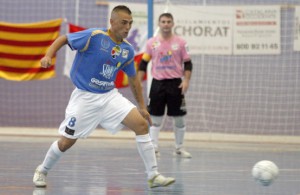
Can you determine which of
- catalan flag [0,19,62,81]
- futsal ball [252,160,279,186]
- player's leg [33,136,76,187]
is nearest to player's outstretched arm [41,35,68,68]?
player's leg [33,136,76,187]

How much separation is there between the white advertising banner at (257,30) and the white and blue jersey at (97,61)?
9.18 m

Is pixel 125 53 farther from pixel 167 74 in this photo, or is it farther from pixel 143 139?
pixel 167 74

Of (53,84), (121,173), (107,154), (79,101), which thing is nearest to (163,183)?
(79,101)

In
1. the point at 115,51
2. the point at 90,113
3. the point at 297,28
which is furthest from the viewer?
the point at 297,28

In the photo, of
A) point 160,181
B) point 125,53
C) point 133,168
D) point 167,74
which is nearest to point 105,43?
point 125,53

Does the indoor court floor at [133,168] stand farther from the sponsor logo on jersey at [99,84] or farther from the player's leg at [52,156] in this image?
the sponsor logo on jersey at [99,84]

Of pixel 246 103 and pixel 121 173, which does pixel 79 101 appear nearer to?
pixel 121 173

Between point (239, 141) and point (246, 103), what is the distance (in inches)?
35.7

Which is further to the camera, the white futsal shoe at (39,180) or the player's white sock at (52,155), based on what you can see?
the player's white sock at (52,155)

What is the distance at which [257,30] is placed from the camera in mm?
17078

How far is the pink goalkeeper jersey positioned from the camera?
12805 millimetres

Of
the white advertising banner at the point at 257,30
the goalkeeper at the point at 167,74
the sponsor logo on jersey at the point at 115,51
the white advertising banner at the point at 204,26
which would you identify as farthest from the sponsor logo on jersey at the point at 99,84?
the white advertising banner at the point at 257,30

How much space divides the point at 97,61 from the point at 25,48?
9.33 meters

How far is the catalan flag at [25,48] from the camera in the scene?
1719 centimetres
